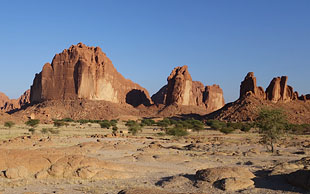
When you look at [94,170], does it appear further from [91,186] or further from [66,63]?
[66,63]

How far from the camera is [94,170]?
13.6m

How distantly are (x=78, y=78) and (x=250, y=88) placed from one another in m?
62.6

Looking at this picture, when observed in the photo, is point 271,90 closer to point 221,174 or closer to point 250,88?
point 250,88

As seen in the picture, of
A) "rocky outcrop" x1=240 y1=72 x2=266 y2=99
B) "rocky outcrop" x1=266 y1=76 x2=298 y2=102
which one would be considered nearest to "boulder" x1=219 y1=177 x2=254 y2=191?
"rocky outcrop" x1=240 y1=72 x2=266 y2=99

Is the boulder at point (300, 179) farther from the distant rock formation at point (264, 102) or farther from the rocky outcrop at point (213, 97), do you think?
the rocky outcrop at point (213, 97)

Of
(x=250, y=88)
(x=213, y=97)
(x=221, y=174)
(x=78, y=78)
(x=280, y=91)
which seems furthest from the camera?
(x=213, y=97)

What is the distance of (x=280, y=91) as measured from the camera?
324 feet

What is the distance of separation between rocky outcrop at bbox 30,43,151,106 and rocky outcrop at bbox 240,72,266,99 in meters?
53.2

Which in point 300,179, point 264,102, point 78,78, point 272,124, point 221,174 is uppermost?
point 78,78

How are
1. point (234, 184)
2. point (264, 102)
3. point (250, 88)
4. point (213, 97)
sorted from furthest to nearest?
point (213, 97) → point (250, 88) → point (264, 102) → point (234, 184)

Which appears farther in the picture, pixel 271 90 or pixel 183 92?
pixel 183 92

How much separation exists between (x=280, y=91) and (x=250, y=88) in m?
10.3

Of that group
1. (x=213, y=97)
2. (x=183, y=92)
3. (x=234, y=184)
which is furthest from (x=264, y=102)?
(x=234, y=184)

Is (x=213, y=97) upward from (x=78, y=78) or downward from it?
downward
